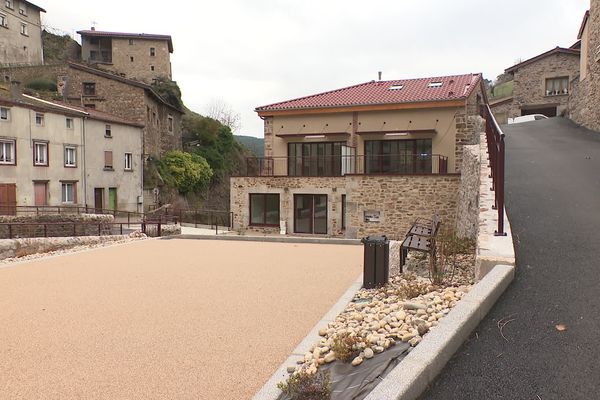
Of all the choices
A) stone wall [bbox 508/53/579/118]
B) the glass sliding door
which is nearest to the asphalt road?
the glass sliding door

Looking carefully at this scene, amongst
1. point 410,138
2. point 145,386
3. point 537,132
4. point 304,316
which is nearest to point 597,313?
point 304,316

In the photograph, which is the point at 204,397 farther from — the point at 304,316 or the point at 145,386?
the point at 304,316

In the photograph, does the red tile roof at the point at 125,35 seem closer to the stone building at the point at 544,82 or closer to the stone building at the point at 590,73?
the stone building at the point at 544,82

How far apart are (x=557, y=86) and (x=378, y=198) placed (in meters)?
19.9

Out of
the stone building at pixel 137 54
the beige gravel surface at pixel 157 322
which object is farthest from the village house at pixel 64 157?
the stone building at pixel 137 54

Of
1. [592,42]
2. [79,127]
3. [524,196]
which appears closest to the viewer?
[524,196]

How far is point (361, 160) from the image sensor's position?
18625mm

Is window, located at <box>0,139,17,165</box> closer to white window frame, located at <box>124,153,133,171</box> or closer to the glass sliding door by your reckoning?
white window frame, located at <box>124,153,133,171</box>

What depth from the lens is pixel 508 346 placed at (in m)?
3.08

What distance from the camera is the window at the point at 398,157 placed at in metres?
17.9

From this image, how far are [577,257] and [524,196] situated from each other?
2391 millimetres

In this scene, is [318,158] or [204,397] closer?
[204,397]

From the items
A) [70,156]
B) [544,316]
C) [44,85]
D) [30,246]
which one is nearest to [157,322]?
[544,316]

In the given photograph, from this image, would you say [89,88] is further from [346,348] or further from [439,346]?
[439,346]
